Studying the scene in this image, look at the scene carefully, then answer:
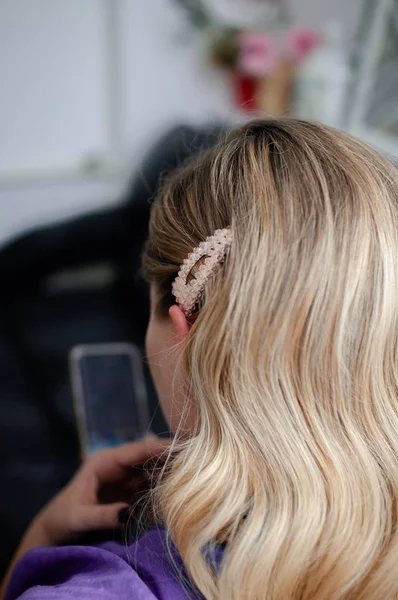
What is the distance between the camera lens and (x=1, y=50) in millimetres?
1575

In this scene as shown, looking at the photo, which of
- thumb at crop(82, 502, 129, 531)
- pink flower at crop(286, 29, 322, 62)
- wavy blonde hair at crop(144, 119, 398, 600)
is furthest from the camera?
pink flower at crop(286, 29, 322, 62)

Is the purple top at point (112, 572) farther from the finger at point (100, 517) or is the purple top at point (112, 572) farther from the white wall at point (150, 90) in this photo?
the white wall at point (150, 90)

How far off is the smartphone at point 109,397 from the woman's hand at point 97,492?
24 centimetres

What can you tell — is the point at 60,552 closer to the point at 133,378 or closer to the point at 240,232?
the point at 240,232

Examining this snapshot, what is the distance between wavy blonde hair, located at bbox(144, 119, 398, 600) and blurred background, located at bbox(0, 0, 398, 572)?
764mm

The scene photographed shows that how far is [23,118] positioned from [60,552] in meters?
1.31

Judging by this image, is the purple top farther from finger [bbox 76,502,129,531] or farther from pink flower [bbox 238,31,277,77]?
pink flower [bbox 238,31,277,77]

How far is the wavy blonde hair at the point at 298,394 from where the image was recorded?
1.78 ft

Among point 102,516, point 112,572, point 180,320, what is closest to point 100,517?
point 102,516

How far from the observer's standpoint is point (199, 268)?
0.60 metres

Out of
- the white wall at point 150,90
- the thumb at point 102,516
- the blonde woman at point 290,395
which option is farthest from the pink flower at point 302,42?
the thumb at point 102,516

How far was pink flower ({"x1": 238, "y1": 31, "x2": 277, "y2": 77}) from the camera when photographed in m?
1.63

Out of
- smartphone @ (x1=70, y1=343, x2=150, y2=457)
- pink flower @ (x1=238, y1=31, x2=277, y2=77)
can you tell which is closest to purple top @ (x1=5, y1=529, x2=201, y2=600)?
smartphone @ (x1=70, y1=343, x2=150, y2=457)

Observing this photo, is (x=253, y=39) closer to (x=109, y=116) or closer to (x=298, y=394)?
(x=109, y=116)
